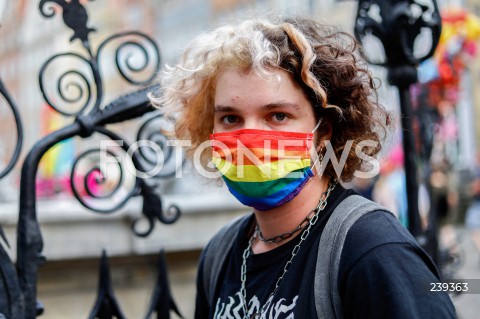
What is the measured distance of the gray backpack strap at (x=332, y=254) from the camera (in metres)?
1.53

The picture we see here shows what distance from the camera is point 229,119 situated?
1833 mm

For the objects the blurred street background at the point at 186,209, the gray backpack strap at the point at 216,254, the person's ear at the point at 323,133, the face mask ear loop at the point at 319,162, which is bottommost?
the blurred street background at the point at 186,209

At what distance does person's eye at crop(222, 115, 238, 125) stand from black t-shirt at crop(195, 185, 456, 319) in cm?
31

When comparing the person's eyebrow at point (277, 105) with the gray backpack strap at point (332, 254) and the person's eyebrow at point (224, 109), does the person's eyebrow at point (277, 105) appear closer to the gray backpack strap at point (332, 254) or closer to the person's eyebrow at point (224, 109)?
the person's eyebrow at point (224, 109)

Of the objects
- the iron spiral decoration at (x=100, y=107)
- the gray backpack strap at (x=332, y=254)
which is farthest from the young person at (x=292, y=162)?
the iron spiral decoration at (x=100, y=107)

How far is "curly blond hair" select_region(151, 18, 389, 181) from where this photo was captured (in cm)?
177

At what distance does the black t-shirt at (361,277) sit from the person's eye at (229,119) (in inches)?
12.2

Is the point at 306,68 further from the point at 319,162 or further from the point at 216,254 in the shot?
the point at 216,254

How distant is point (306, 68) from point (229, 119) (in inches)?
9.4

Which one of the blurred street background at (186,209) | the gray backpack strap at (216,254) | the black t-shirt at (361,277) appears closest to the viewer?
the black t-shirt at (361,277)

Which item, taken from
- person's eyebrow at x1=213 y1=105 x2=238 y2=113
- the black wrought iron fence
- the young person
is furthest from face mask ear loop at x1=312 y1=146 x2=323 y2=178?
the black wrought iron fence

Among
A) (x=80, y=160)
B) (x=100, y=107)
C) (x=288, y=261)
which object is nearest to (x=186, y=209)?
(x=80, y=160)

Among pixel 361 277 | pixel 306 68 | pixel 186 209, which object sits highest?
pixel 306 68

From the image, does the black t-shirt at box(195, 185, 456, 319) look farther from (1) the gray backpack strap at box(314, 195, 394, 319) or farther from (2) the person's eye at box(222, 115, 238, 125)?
(2) the person's eye at box(222, 115, 238, 125)
